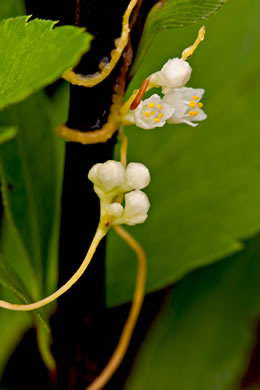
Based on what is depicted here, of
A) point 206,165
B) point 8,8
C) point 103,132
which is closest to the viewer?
point 103,132

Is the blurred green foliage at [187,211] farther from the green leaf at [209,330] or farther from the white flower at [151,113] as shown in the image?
the white flower at [151,113]

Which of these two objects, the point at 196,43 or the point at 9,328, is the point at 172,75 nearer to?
the point at 196,43

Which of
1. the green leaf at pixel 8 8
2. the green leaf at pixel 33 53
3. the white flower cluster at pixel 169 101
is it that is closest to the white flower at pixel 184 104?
the white flower cluster at pixel 169 101

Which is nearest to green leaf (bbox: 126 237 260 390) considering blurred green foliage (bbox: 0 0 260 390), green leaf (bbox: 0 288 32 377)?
blurred green foliage (bbox: 0 0 260 390)

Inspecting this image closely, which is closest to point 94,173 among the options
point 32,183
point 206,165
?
point 32,183

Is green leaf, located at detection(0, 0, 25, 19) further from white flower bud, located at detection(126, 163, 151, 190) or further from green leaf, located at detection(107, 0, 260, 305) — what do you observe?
white flower bud, located at detection(126, 163, 151, 190)

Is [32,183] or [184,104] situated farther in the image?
[32,183]
